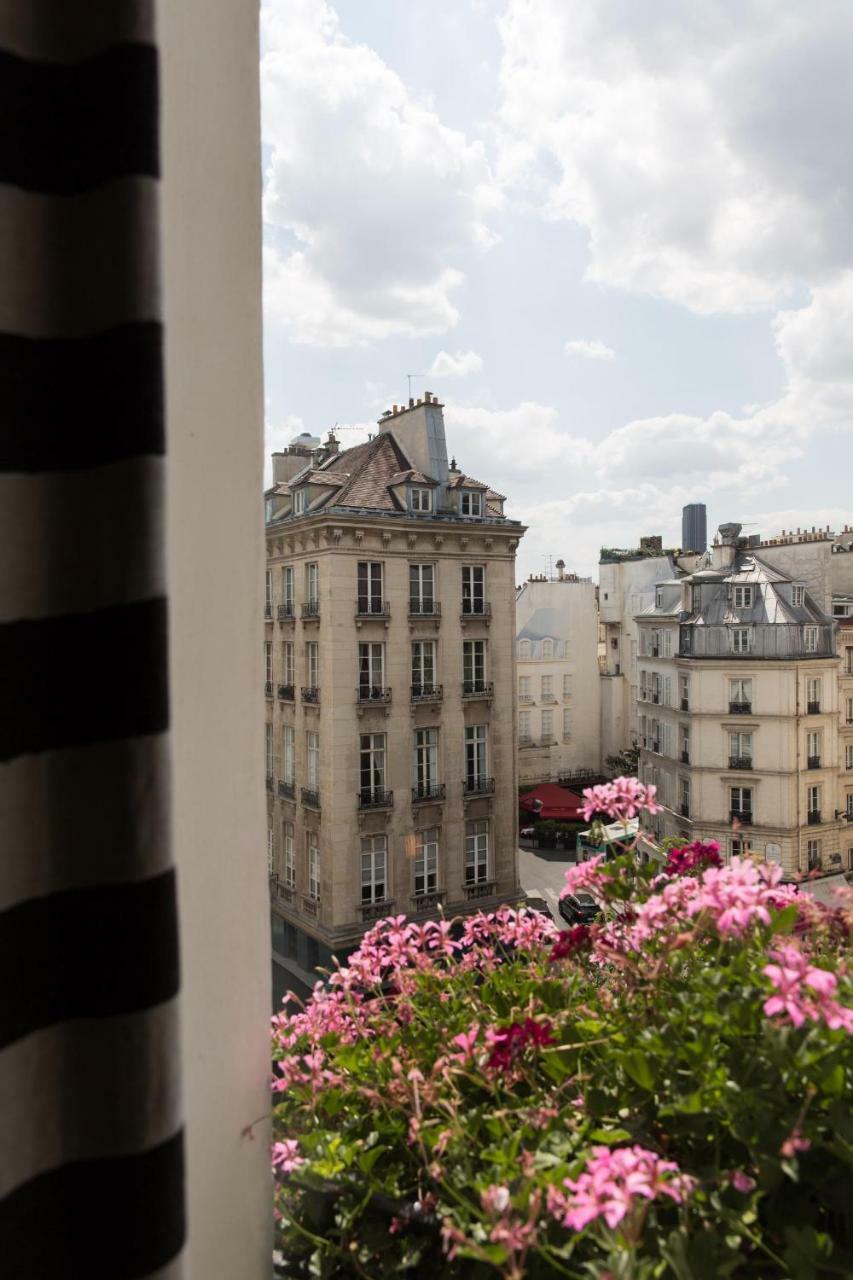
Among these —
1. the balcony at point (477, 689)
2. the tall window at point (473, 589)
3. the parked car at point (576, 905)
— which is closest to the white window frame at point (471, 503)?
the tall window at point (473, 589)

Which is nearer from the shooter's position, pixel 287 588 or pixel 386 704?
pixel 386 704

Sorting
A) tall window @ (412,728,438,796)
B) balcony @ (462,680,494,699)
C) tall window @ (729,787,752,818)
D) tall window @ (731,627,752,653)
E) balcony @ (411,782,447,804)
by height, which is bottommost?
tall window @ (729,787,752,818)

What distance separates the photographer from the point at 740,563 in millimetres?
6945

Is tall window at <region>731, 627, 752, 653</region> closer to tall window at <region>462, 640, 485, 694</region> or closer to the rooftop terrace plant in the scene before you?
tall window at <region>462, 640, 485, 694</region>

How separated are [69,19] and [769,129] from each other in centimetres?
152

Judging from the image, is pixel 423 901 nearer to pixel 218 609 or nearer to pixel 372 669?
pixel 372 669

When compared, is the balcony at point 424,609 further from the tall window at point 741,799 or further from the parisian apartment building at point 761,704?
the tall window at point 741,799

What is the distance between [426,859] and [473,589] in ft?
5.79

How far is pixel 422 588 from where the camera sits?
17.2ft

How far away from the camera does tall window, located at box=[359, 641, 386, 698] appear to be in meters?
4.93

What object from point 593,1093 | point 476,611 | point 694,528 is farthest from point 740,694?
point 593,1093

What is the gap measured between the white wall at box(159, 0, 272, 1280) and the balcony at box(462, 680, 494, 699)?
15.5 ft

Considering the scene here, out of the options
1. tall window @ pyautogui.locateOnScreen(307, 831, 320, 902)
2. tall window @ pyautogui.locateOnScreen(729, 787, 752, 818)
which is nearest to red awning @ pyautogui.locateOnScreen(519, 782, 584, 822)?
tall window @ pyautogui.locateOnScreen(729, 787, 752, 818)

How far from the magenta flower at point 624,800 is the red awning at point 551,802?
5898 mm
